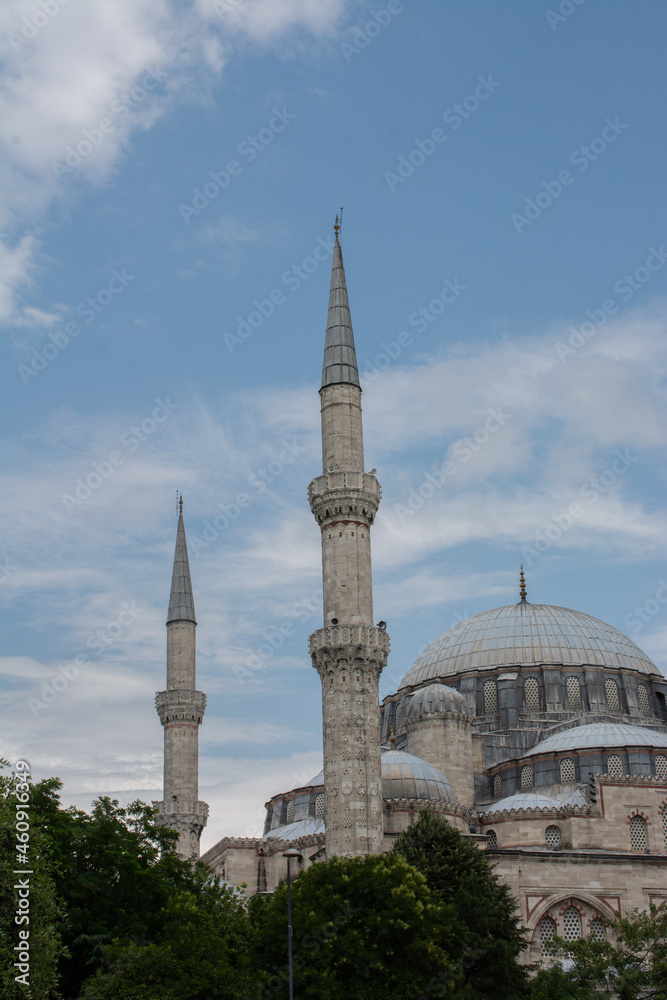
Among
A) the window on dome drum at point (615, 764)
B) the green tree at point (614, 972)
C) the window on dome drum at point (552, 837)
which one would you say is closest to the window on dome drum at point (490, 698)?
the window on dome drum at point (615, 764)

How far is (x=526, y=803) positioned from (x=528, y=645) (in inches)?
416

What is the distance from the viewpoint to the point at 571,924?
2981cm

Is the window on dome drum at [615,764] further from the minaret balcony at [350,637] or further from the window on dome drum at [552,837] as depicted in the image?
the minaret balcony at [350,637]

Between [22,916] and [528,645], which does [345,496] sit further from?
[528,645]

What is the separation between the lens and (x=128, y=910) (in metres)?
23.4

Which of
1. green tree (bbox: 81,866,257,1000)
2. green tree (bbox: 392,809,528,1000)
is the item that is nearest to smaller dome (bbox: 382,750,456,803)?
green tree (bbox: 392,809,528,1000)

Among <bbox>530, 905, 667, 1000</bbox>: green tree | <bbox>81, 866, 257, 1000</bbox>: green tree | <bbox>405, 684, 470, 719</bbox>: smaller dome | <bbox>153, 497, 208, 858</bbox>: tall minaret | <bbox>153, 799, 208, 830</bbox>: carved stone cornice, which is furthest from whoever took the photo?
<bbox>153, 497, 208, 858</bbox>: tall minaret

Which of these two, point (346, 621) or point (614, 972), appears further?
point (346, 621)

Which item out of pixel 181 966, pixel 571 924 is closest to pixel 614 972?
pixel 571 924

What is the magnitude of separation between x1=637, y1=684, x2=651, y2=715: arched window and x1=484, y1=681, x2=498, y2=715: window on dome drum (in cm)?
492

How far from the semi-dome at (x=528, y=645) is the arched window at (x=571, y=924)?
12.3 meters

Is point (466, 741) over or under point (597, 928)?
over

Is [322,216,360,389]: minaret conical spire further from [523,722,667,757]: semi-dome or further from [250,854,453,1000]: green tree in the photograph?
[523,722,667,757]: semi-dome

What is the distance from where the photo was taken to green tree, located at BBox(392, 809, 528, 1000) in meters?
23.4
